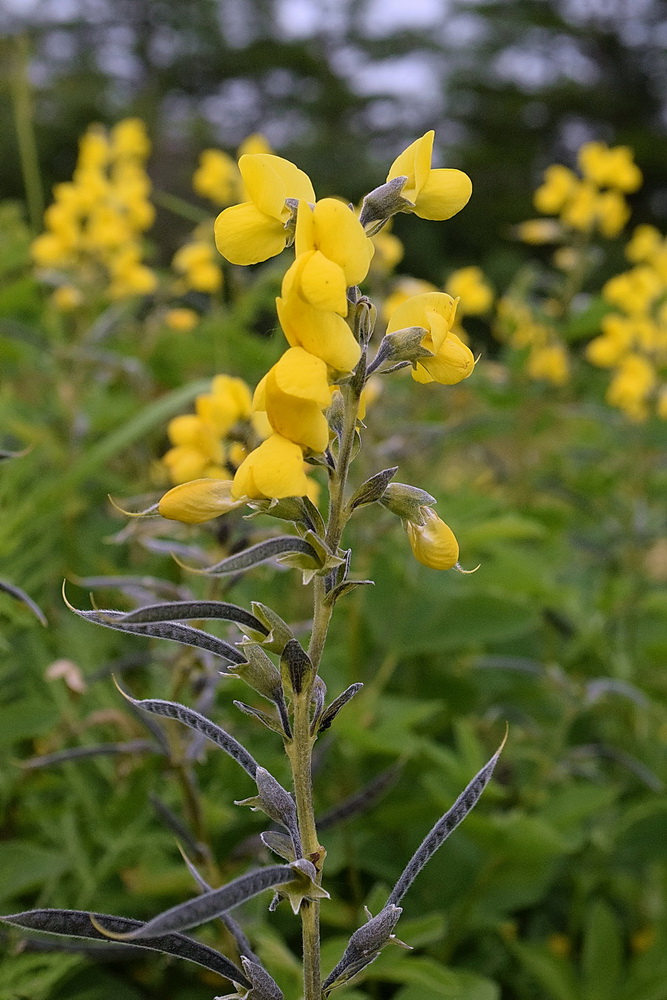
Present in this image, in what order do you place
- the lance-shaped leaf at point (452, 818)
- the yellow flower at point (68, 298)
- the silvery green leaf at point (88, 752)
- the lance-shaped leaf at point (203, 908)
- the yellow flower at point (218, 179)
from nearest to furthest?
the lance-shaped leaf at point (203, 908) < the lance-shaped leaf at point (452, 818) < the silvery green leaf at point (88, 752) < the yellow flower at point (68, 298) < the yellow flower at point (218, 179)

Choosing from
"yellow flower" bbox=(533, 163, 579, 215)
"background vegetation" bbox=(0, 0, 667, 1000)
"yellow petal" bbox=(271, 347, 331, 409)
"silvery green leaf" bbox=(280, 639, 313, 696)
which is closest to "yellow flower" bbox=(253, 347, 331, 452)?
"yellow petal" bbox=(271, 347, 331, 409)

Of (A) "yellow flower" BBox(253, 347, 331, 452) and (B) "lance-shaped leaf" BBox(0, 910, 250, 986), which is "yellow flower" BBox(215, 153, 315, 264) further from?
(B) "lance-shaped leaf" BBox(0, 910, 250, 986)

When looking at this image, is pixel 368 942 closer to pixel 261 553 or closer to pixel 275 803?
pixel 275 803

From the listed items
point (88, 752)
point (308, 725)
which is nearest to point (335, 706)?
point (308, 725)

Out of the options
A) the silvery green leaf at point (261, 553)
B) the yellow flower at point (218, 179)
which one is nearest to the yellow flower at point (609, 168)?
the yellow flower at point (218, 179)

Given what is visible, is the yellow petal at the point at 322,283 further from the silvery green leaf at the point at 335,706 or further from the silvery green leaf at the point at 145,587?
the silvery green leaf at the point at 145,587

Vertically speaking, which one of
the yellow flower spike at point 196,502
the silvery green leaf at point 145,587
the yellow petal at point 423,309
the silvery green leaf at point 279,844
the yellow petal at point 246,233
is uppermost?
the yellow petal at point 246,233

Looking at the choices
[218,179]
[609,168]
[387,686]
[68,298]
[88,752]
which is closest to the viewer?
[88,752]

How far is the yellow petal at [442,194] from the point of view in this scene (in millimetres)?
530

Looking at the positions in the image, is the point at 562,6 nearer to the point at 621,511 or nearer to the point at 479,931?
the point at 621,511

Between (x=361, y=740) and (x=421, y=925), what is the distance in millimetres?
215

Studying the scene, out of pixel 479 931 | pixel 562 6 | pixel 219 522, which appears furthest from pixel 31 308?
pixel 562 6

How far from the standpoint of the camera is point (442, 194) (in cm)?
53

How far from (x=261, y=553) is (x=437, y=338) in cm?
16
